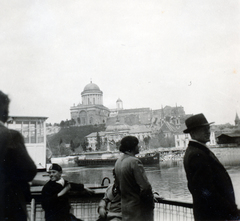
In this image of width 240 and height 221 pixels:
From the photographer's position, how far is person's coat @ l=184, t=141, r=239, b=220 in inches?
51.6

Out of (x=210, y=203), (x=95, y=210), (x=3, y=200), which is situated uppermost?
(x=3, y=200)

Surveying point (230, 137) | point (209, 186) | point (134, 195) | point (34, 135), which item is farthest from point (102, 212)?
point (230, 137)

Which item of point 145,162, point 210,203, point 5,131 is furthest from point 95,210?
point 145,162

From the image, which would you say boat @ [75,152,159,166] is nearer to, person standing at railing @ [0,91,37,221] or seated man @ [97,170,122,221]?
seated man @ [97,170,122,221]

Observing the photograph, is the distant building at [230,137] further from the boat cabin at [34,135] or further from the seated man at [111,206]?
the boat cabin at [34,135]

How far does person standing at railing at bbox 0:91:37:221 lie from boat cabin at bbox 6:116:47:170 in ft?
10.1

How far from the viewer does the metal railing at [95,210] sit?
70.9 inches

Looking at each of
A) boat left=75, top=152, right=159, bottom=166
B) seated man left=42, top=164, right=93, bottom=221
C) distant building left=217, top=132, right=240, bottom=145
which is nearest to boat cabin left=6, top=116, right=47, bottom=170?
seated man left=42, top=164, right=93, bottom=221

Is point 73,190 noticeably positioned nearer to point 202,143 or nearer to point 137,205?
point 137,205

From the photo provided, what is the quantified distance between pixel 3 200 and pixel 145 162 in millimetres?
Answer: 21939

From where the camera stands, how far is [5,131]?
1.12 metres

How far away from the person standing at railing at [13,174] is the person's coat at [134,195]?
774 millimetres

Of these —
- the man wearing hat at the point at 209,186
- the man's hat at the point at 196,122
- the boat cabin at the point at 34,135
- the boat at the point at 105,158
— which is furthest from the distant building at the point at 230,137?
the boat at the point at 105,158

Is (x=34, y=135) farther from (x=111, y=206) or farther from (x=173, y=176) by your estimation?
(x=173, y=176)
